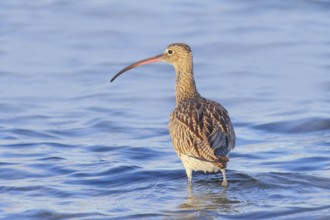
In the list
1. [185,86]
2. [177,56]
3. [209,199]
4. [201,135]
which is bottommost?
[209,199]

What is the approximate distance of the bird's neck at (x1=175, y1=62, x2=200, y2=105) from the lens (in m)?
11.7

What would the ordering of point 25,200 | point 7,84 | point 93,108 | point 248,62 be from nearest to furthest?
point 25,200 < point 93,108 < point 7,84 < point 248,62

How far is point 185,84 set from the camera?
11781mm

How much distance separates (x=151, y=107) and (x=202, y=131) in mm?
4897

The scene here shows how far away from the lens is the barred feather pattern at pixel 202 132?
10.2 m

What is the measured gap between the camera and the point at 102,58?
60.1ft

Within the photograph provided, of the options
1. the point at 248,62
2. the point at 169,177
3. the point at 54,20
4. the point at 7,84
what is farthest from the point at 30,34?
the point at 169,177

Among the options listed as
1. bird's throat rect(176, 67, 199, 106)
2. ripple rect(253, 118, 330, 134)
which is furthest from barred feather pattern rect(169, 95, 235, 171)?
ripple rect(253, 118, 330, 134)

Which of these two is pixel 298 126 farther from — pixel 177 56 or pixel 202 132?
pixel 202 132

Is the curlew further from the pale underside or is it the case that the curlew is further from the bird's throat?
the bird's throat

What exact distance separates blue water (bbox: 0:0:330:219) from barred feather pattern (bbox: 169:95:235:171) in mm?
476

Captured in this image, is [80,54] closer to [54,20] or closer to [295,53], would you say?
[54,20]

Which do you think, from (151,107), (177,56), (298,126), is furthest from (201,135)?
(151,107)

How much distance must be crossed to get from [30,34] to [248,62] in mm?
4721
